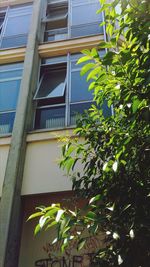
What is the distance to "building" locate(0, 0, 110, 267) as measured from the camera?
578cm

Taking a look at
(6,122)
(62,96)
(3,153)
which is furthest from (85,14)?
(3,153)

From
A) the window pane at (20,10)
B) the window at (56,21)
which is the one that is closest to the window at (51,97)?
the window at (56,21)

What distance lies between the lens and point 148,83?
2.14 meters

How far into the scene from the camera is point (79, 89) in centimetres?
777

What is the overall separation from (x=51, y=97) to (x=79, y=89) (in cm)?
77

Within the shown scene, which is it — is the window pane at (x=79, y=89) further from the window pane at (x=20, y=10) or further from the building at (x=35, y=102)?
the window pane at (x=20, y=10)

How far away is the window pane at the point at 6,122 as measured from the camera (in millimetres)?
7262

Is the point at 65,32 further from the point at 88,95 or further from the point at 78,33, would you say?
the point at 88,95

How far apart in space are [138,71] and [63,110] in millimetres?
4988

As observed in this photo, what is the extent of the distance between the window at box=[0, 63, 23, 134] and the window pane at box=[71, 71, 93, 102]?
5.02ft

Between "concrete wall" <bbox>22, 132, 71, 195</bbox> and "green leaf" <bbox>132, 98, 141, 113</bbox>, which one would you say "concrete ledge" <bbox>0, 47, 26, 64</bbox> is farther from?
"green leaf" <bbox>132, 98, 141, 113</bbox>

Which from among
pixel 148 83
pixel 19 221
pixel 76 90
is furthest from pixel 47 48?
pixel 148 83

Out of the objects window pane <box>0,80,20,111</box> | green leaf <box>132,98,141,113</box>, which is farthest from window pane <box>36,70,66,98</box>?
green leaf <box>132,98,141,113</box>

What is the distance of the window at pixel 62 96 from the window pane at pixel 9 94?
65cm
